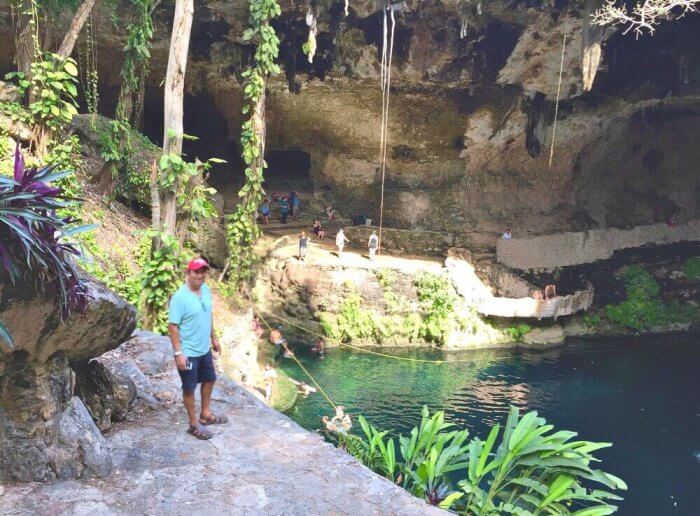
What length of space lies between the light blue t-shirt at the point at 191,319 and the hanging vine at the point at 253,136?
33.3 ft

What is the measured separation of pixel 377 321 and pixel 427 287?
1.84 meters

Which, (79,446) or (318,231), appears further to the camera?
(318,231)

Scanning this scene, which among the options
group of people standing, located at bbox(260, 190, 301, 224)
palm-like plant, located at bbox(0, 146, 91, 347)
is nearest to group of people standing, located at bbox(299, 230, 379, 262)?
group of people standing, located at bbox(260, 190, 301, 224)

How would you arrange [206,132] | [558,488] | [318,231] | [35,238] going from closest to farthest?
[35,238]
[558,488]
[318,231]
[206,132]

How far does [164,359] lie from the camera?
210 inches

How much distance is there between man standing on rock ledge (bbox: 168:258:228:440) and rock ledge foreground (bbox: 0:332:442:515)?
0.94ft

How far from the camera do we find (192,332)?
13.5 feet

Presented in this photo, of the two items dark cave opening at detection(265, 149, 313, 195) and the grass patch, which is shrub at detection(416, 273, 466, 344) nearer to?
dark cave opening at detection(265, 149, 313, 195)

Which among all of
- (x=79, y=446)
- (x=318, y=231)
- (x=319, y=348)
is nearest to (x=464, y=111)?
(x=318, y=231)

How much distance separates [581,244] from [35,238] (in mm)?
19937

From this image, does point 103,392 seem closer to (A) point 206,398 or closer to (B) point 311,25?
(A) point 206,398

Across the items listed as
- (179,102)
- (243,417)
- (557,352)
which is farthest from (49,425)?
(557,352)

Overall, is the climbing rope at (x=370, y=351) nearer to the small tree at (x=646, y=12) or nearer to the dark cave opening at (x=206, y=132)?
the dark cave opening at (x=206, y=132)

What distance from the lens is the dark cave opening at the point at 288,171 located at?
23594mm
